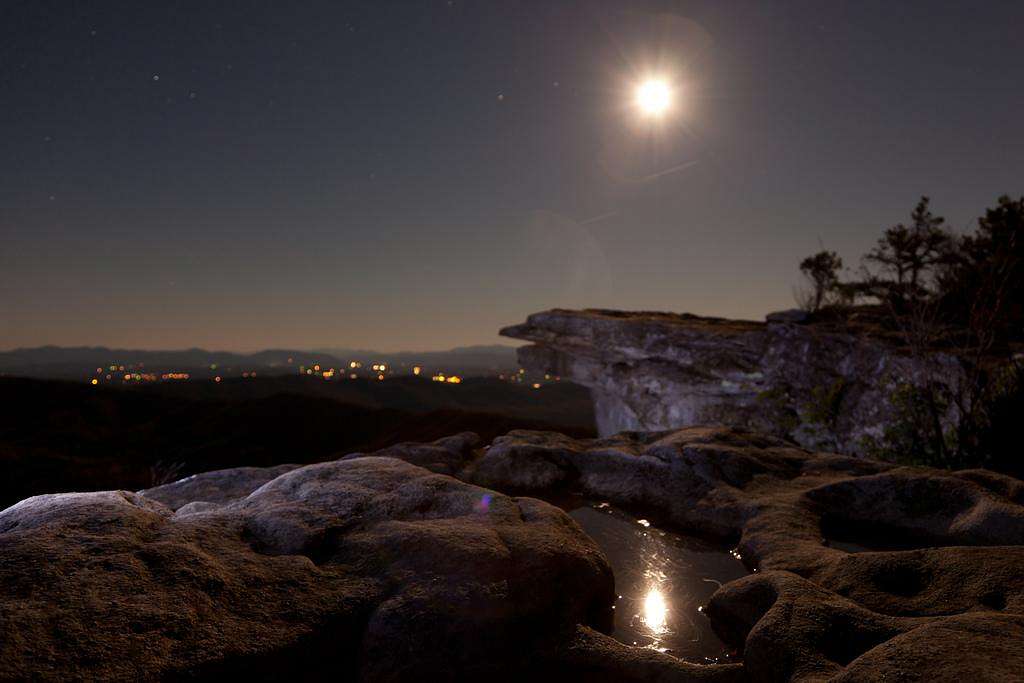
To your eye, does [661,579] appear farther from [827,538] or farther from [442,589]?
[442,589]

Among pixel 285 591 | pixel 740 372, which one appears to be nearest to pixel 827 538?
pixel 285 591

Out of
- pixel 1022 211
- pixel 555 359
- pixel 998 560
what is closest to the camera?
pixel 998 560

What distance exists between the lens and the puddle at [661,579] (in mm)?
4852

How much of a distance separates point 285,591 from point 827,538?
710 cm

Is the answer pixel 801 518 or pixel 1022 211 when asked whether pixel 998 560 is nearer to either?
pixel 801 518

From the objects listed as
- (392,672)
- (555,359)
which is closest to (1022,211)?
(555,359)

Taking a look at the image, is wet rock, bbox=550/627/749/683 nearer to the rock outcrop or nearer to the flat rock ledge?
the flat rock ledge

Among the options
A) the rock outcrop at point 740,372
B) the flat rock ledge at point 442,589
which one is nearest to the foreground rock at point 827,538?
the flat rock ledge at point 442,589

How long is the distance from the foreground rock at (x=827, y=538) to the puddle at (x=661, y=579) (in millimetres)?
285

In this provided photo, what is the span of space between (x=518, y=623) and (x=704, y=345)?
14.9 m

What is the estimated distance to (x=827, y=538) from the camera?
6867 millimetres

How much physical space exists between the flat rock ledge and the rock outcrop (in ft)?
23.5

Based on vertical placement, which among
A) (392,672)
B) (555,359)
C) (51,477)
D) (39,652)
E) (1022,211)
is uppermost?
(1022,211)

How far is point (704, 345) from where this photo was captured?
1731cm
